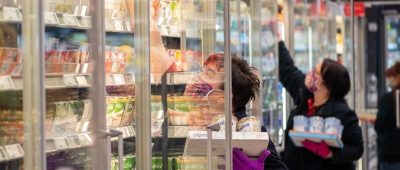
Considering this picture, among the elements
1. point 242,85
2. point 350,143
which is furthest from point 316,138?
point 242,85

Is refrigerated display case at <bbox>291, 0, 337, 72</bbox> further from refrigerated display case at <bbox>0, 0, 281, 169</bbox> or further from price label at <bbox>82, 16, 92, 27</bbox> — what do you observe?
price label at <bbox>82, 16, 92, 27</bbox>

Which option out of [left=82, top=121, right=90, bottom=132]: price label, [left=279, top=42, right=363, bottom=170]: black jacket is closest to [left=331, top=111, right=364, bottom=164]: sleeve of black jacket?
[left=279, top=42, right=363, bottom=170]: black jacket

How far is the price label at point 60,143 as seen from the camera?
2998 millimetres

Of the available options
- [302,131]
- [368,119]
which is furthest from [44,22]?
[368,119]

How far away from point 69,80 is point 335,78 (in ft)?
9.89

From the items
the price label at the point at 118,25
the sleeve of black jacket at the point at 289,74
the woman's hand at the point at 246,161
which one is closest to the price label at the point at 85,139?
the price label at the point at 118,25

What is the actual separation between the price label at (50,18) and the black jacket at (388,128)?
5.12 metres

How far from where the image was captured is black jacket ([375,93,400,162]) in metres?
7.68

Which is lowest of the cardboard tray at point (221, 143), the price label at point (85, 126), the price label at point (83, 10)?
the cardboard tray at point (221, 143)

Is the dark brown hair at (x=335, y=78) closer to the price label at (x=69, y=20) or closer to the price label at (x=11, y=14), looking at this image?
the price label at (x=69, y=20)

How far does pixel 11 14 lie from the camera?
2705 mm

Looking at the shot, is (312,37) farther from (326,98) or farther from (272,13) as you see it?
(326,98)

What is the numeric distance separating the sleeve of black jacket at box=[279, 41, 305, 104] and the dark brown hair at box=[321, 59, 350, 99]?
0.71 meters

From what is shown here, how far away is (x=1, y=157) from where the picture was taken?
2689 mm
